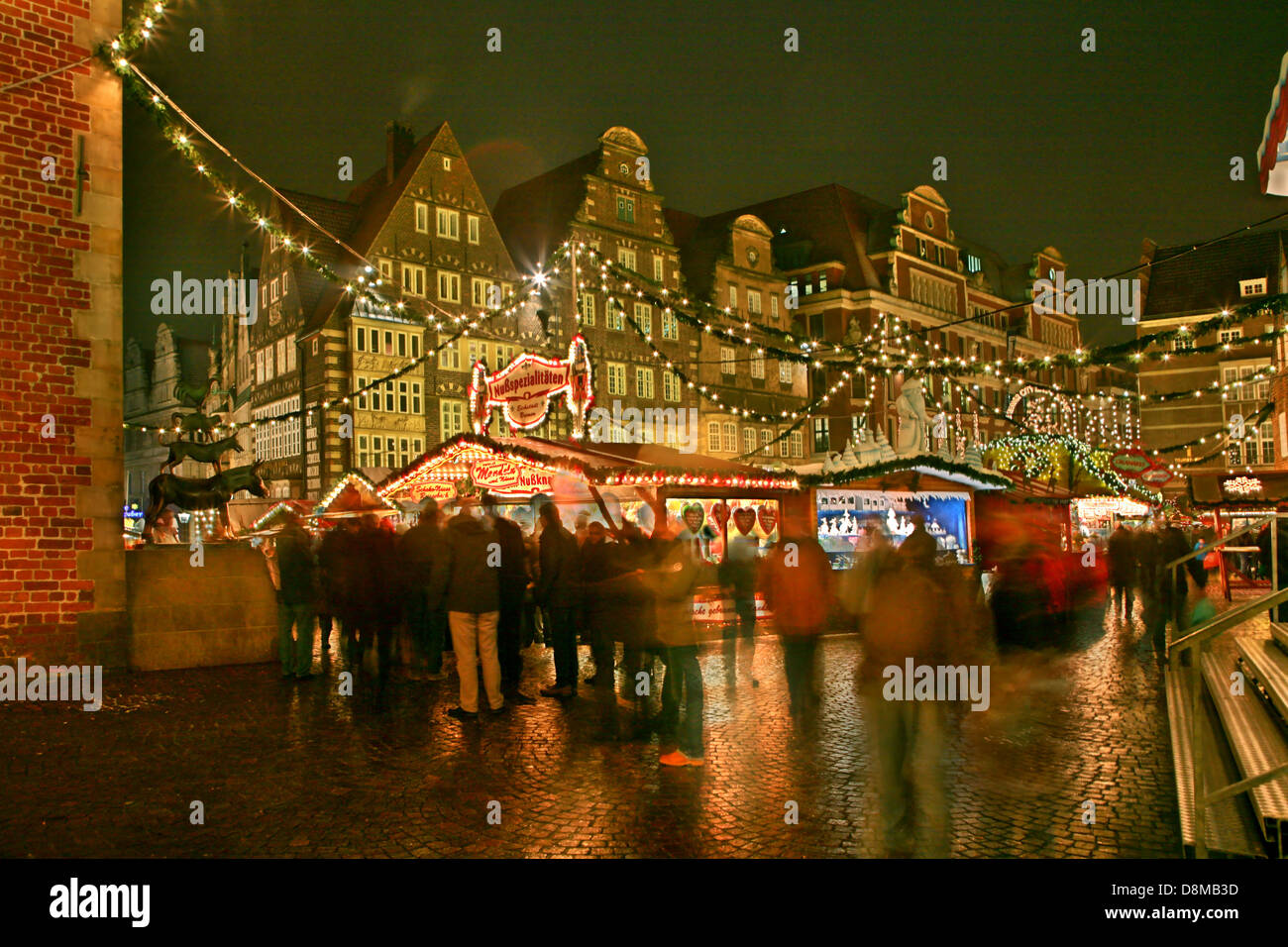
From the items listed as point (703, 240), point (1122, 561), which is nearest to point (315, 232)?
point (703, 240)

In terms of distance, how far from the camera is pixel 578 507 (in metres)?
15.6

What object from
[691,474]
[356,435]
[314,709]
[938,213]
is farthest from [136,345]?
[314,709]

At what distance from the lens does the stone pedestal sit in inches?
429

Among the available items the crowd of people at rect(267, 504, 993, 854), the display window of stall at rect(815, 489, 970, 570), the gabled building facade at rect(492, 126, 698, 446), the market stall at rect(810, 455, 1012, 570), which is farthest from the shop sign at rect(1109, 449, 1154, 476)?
the gabled building facade at rect(492, 126, 698, 446)

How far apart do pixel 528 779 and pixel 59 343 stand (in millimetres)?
7671

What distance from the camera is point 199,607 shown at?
1136 centimetres

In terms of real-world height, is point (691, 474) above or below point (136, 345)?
below

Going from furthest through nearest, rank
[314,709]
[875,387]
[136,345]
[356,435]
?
[136,345]
[875,387]
[356,435]
[314,709]

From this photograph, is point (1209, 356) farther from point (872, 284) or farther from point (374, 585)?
point (374, 585)

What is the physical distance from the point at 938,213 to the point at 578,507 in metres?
40.2

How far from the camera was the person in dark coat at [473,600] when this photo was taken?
27.5ft

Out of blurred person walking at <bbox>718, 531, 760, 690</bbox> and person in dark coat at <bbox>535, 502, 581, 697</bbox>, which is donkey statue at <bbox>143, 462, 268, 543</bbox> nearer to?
person in dark coat at <bbox>535, 502, 581, 697</bbox>

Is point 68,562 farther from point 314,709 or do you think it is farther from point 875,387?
point 875,387

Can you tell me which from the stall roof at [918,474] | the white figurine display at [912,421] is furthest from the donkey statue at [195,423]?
the white figurine display at [912,421]
